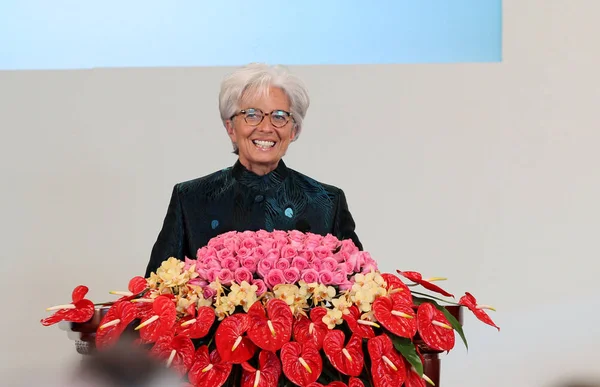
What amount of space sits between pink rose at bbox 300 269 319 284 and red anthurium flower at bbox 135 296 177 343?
0.21 m

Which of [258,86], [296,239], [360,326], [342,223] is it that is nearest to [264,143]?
[258,86]

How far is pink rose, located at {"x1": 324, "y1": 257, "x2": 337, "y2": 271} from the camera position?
4.38ft

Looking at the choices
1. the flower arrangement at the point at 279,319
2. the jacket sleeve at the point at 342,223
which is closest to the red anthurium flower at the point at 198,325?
the flower arrangement at the point at 279,319

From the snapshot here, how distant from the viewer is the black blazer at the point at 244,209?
2.11 metres

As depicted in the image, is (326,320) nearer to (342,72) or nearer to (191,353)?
(191,353)

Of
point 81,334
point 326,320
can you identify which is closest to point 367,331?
point 326,320

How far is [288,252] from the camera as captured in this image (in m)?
1.36

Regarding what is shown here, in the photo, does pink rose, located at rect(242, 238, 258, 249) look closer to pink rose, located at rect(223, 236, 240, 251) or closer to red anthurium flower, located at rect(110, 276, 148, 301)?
pink rose, located at rect(223, 236, 240, 251)

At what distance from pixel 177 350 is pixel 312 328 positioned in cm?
20

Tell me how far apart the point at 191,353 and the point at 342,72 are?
2.23m

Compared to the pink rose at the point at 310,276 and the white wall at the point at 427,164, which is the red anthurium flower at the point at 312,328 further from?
the white wall at the point at 427,164

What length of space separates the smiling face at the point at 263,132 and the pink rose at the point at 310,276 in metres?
0.84

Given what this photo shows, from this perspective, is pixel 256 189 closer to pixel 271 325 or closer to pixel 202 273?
pixel 202 273

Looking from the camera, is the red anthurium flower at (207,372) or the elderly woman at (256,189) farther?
the elderly woman at (256,189)
